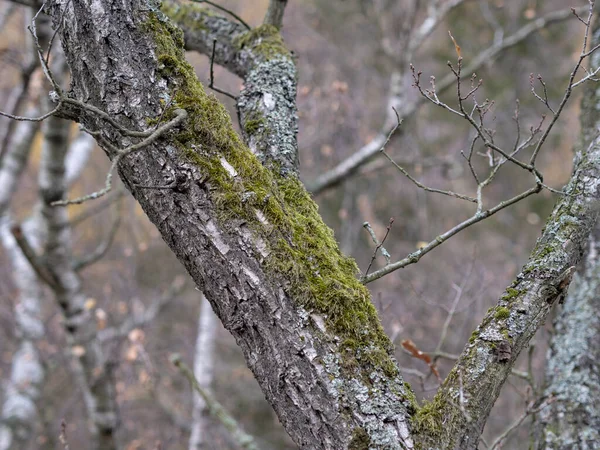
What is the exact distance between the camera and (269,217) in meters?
1.57

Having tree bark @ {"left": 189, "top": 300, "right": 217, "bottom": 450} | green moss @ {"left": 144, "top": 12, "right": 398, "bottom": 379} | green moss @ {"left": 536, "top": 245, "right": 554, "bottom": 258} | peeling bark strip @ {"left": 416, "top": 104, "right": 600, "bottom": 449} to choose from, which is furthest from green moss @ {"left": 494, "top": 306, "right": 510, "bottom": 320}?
tree bark @ {"left": 189, "top": 300, "right": 217, "bottom": 450}

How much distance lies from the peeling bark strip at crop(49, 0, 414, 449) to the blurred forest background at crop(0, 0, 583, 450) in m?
5.29

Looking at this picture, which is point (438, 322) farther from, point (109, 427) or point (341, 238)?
point (109, 427)

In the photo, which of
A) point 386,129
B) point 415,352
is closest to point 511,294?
point 415,352

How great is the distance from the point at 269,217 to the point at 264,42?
41.6 inches

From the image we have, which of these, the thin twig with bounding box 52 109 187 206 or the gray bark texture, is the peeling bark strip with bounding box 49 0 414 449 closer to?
the thin twig with bounding box 52 109 187 206

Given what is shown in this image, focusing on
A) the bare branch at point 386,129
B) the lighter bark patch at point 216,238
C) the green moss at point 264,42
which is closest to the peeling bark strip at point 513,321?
the lighter bark patch at point 216,238

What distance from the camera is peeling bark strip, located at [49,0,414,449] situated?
57.5 inches

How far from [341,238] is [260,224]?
7503 millimetres

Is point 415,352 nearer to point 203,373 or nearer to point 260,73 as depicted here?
point 260,73

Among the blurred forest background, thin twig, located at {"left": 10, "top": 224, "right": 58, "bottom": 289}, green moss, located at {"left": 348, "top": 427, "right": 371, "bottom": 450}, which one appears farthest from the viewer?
the blurred forest background

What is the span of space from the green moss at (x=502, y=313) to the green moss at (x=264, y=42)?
135 cm

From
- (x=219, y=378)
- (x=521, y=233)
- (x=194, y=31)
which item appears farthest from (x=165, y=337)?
(x=194, y=31)

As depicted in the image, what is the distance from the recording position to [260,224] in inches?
61.0
